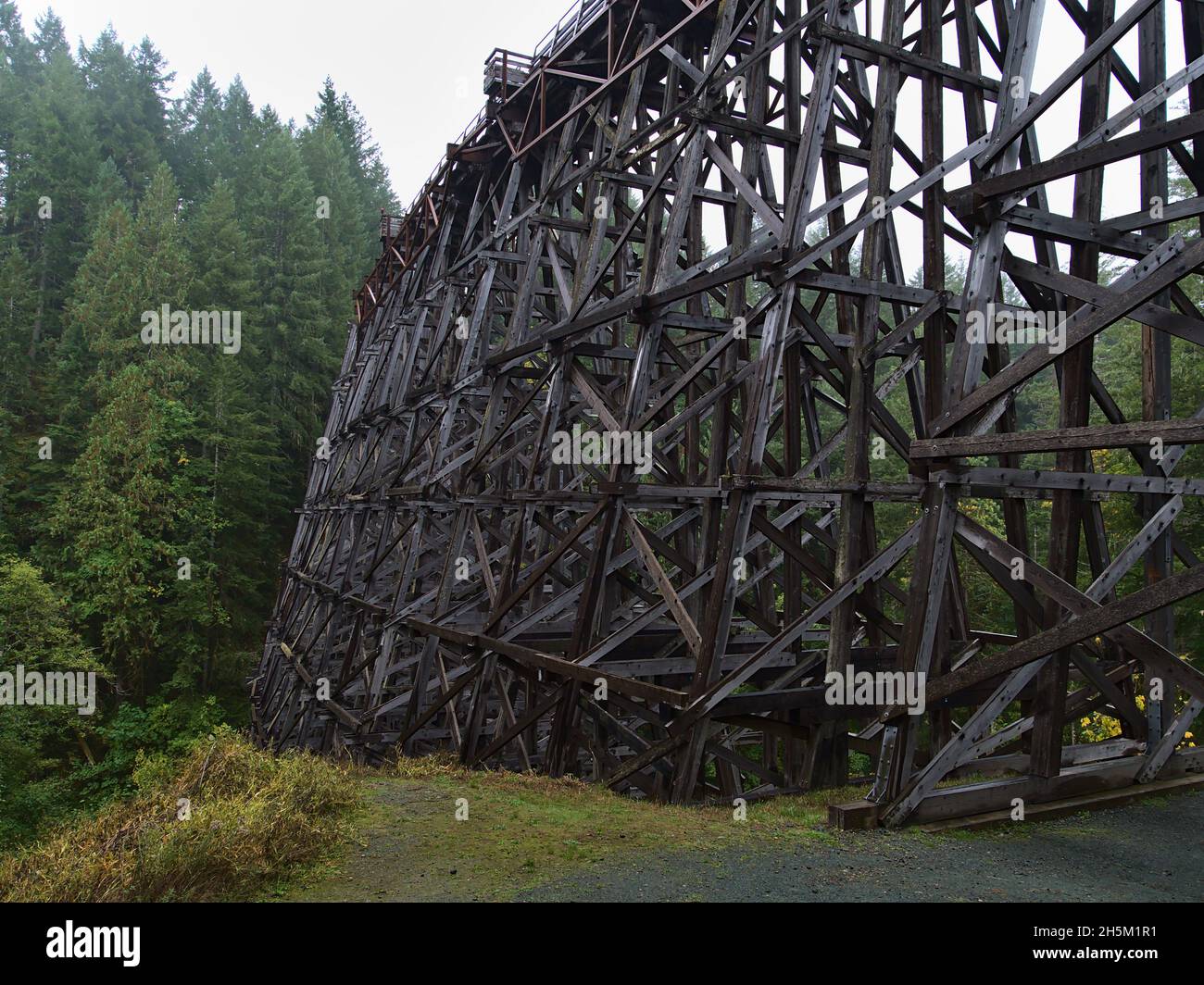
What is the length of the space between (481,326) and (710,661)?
7.03 meters

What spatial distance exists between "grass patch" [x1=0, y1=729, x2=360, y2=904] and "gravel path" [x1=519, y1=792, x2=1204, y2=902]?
4.91ft

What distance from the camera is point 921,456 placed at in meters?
5.04

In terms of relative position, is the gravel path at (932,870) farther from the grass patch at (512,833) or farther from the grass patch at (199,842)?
the grass patch at (199,842)

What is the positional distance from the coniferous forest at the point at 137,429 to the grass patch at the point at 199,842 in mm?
12554

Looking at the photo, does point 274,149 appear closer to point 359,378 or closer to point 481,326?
point 359,378

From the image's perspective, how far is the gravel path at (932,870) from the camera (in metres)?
4.11

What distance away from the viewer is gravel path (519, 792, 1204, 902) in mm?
4113

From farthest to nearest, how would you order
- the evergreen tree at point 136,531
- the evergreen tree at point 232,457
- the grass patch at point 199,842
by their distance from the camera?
the evergreen tree at point 232,457 < the evergreen tree at point 136,531 < the grass patch at point 199,842

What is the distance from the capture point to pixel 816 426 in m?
9.51

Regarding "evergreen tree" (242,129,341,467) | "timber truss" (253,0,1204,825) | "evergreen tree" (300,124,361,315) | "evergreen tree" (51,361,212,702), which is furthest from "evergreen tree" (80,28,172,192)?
"timber truss" (253,0,1204,825)

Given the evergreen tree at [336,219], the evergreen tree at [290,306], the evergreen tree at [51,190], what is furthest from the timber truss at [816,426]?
the evergreen tree at [51,190]

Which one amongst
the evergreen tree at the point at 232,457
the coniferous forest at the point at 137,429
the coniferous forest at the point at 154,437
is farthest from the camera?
the evergreen tree at the point at 232,457
